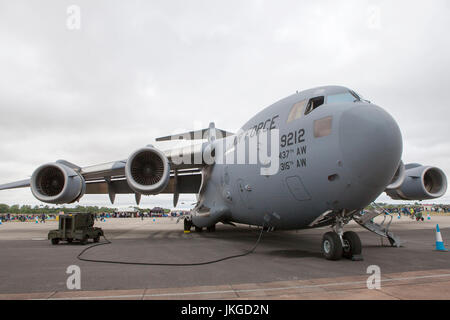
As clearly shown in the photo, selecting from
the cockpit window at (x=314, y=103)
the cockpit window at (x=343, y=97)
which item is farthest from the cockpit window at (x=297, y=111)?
the cockpit window at (x=343, y=97)

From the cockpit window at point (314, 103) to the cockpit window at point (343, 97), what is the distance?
174 mm

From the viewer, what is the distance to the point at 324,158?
644 cm

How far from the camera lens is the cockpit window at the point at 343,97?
22.6 feet

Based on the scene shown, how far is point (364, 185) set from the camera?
614 centimetres

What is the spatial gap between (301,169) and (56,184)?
12.1m

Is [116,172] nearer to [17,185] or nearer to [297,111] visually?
[17,185]

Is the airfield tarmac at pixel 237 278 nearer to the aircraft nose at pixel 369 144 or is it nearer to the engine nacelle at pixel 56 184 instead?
the aircraft nose at pixel 369 144

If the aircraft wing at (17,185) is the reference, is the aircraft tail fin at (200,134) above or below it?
above

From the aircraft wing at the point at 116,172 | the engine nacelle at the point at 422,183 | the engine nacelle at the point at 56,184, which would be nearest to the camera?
the aircraft wing at the point at 116,172

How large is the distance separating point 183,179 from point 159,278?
43.4 ft

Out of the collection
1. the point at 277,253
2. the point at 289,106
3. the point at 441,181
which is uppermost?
the point at 289,106
